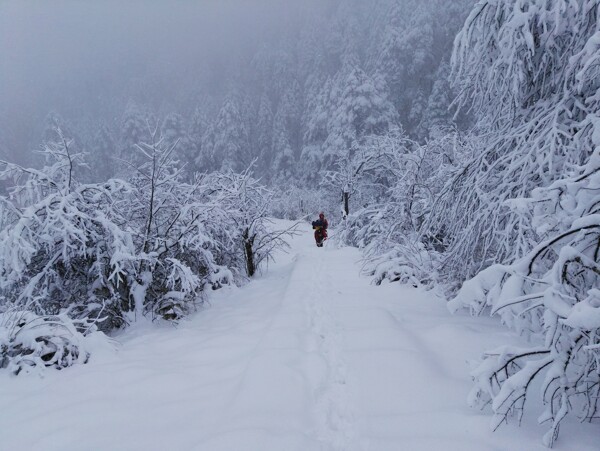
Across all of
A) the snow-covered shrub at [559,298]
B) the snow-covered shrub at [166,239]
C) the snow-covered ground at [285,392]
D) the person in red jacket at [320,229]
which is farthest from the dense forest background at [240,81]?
the snow-covered shrub at [559,298]

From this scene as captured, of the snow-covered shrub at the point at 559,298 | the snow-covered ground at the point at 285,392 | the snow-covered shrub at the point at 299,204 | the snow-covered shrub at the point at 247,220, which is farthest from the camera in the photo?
the snow-covered shrub at the point at 299,204

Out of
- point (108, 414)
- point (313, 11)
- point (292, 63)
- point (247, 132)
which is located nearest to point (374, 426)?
point (108, 414)

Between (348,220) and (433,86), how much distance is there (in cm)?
2356

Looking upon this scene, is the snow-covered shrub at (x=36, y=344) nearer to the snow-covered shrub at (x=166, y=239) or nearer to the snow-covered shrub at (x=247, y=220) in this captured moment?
the snow-covered shrub at (x=166, y=239)

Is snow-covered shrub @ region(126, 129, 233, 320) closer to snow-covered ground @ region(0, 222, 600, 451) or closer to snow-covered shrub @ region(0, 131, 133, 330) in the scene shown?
snow-covered shrub @ region(0, 131, 133, 330)

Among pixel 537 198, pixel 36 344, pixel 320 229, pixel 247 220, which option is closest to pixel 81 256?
pixel 36 344

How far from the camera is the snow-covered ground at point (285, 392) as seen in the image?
2.15 m

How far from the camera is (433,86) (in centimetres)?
2894

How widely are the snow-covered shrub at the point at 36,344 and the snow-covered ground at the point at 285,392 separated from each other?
0.15m

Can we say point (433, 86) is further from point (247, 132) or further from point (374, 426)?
point (374, 426)

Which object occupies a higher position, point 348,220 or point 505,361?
point 505,361

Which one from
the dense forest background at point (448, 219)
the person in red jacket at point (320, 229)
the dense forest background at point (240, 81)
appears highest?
the dense forest background at point (240, 81)

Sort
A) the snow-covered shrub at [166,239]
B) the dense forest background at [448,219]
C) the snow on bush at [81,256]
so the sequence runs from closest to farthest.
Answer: the dense forest background at [448,219] < the snow on bush at [81,256] < the snow-covered shrub at [166,239]

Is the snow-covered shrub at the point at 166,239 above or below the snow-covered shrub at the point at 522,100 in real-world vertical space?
below
